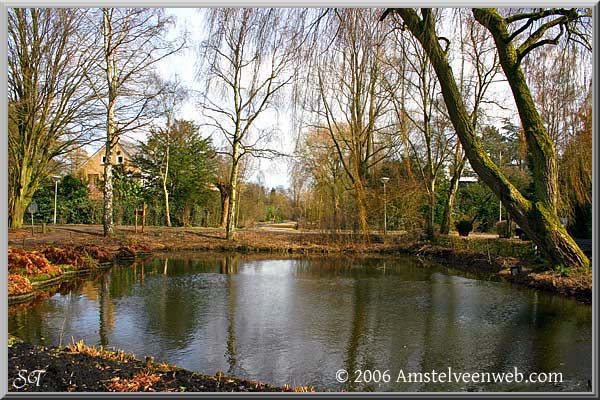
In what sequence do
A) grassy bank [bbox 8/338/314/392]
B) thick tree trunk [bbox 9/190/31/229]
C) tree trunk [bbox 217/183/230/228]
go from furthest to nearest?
tree trunk [bbox 217/183/230/228], thick tree trunk [bbox 9/190/31/229], grassy bank [bbox 8/338/314/392]

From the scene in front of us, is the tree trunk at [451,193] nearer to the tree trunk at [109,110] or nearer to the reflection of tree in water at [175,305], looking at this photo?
the reflection of tree in water at [175,305]

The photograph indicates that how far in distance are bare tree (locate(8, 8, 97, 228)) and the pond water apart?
922 centimetres

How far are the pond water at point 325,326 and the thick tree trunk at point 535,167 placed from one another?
106 centimetres

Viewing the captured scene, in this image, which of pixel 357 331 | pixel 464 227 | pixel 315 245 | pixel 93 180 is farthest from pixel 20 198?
pixel 464 227

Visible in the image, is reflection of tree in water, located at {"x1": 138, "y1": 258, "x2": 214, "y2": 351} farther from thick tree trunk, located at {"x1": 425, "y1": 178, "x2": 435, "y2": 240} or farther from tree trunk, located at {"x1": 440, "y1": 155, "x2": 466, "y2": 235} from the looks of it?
tree trunk, located at {"x1": 440, "y1": 155, "x2": 466, "y2": 235}

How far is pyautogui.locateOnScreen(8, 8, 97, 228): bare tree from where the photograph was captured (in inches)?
652

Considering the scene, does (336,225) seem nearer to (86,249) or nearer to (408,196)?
(408,196)

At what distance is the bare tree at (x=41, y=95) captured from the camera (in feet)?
54.3

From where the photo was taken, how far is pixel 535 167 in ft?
32.6

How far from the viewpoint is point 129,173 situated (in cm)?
2770

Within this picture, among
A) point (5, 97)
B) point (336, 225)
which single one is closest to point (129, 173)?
point (336, 225)

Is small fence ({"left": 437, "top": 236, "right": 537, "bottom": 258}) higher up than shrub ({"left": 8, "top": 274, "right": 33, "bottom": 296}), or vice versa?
small fence ({"left": 437, "top": 236, "right": 537, "bottom": 258})

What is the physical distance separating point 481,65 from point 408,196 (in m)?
5.36

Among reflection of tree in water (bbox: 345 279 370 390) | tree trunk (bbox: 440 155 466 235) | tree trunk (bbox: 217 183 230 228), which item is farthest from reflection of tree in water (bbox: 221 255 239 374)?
tree trunk (bbox: 217 183 230 228)
